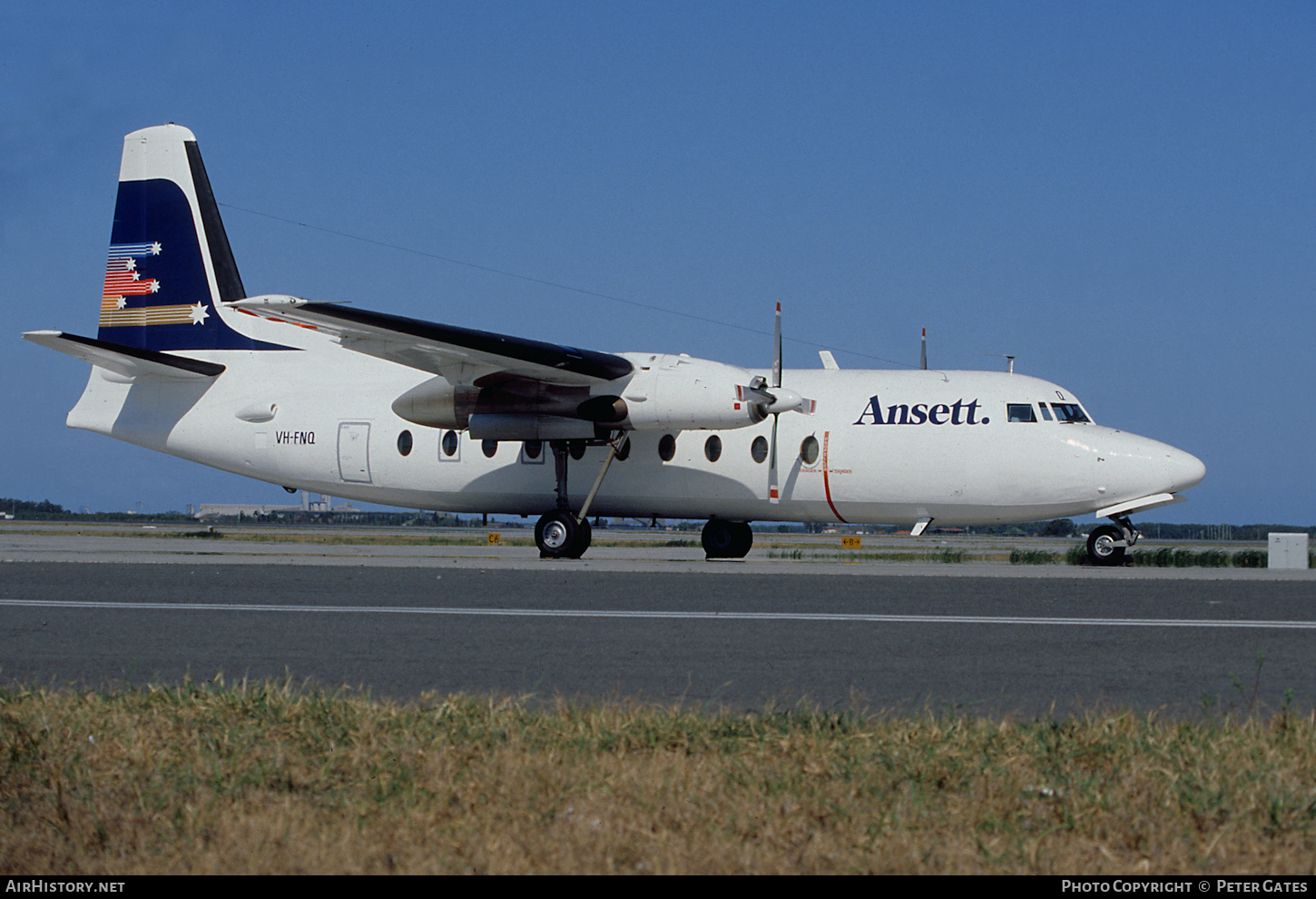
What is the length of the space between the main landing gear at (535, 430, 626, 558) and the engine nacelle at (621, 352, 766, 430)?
36.4 inches

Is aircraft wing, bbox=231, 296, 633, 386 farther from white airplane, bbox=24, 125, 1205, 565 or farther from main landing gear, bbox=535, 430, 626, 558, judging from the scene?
main landing gear, bbox=535, 430, 626, 558

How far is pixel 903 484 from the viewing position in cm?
2136

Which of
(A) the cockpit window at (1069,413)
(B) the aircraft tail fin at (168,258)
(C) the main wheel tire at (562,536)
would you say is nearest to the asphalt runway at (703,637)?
(A) the cockpit window at (1069,413)

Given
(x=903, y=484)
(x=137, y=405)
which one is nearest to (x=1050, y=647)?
(x=903, y=484)

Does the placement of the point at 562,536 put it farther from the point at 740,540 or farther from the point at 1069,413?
the point at 1069,413

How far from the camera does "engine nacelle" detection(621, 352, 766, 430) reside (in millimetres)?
20750

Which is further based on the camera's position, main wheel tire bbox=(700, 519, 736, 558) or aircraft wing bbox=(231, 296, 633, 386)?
main wheel tire bbox=(700, 519, 736, 558)

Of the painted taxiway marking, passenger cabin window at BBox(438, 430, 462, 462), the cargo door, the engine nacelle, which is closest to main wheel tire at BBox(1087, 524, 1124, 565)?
the engine nacelle

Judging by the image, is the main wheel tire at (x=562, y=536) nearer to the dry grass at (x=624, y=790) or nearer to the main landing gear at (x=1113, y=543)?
the main landing gear at (x=1113, y=543)

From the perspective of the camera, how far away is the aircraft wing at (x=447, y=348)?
1914cm

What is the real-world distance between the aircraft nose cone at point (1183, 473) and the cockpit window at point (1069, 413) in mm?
1798

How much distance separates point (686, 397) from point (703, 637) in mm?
11906

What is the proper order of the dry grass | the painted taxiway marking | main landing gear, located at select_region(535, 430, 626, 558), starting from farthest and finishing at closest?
main landing gear, located at select_region(535, 430, 626, 558) → the painted taxiway marking → the dry grass

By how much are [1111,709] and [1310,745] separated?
1045mm
